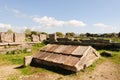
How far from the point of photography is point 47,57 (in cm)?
1134

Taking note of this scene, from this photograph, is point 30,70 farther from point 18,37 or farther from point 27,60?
point 18,37

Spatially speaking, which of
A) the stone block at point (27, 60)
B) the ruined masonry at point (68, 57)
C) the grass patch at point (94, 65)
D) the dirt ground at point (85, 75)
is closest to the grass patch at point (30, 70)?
the dirt ground at point (85, 75)

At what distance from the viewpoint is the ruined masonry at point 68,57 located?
31.3 ft

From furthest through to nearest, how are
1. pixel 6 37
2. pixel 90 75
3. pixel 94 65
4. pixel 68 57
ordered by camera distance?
pixel 6 37 → pixel 94 65 → pixel 68 57 → pixel 90 75

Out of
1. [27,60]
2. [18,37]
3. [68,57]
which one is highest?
[18,37]

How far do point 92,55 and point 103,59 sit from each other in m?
1.29

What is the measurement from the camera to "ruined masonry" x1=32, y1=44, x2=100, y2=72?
955 cm

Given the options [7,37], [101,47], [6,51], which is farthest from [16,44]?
[101,47]

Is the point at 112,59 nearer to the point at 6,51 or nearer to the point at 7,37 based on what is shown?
the point at 6,51

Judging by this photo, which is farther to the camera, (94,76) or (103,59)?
(103,59)

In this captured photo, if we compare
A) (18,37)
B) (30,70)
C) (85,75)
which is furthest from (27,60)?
(18,37)

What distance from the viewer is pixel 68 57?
405 inches

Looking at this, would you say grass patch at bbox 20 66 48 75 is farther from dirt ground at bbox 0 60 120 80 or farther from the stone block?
the stone block

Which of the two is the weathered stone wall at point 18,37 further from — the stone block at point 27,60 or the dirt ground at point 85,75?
the dirt ground at point 85,75
